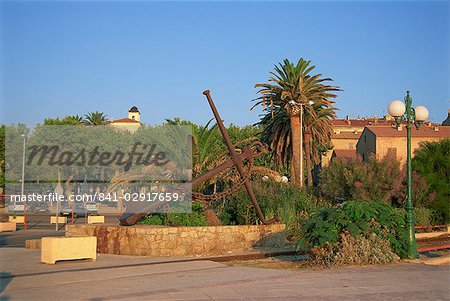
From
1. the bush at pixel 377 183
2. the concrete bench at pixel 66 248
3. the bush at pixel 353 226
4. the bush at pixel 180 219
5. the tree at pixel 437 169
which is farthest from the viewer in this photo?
the tree at pixel 437 169

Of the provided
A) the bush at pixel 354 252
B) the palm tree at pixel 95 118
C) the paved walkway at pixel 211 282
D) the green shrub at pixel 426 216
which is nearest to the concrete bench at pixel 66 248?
the paved walkway at pixel 211 282

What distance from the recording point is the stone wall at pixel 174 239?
16312mm

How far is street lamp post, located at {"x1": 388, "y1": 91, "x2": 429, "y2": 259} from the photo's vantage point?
46.7ft

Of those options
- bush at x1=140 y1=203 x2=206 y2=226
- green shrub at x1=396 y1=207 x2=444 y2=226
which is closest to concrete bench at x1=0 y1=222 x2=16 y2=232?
bush at x1=140 y1=203 x2=206 y2=226

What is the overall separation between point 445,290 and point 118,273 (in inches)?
266

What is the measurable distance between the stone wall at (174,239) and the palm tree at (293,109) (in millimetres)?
18068

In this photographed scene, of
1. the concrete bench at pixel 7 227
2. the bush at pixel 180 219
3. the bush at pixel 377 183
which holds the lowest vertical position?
the concrete bench at pixel 7 227

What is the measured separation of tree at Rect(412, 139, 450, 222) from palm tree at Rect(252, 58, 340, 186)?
28.8 feet

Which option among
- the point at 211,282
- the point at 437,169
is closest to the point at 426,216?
the point at 437,169

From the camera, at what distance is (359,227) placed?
44.3 feet

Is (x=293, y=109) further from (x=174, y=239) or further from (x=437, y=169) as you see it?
(x=174, y=239)

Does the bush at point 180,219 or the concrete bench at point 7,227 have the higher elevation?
the bush at point 180,219

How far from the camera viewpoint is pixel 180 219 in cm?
1842

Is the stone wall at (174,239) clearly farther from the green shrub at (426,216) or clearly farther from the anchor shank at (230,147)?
the green shrub at (426,216)
